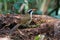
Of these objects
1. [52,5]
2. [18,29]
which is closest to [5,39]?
[18,29]

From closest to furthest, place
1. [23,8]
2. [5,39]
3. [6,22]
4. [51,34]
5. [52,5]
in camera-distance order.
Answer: [5,39], [51,34], [6,22], [23,8], [52,5]

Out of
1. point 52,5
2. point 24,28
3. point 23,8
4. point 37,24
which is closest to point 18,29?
point 24,28

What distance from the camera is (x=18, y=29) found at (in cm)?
332

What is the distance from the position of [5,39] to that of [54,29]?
756 mm

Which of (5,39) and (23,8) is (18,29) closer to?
(5,39)

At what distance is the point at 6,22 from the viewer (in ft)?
11.7

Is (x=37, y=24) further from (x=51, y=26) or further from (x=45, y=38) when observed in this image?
(x=45, y=38)

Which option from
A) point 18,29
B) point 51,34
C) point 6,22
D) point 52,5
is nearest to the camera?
point 51,34

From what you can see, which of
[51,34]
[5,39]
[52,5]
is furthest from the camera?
[52,5]

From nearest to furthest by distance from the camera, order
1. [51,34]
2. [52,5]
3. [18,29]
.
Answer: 1. [51,34]
2. [18,29]
3. [52,5]

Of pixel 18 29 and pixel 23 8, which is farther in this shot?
pixel 23 8

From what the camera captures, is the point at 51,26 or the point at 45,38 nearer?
the point at 45,38

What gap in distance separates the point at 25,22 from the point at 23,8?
1569 millimetres

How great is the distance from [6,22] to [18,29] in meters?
0.33
